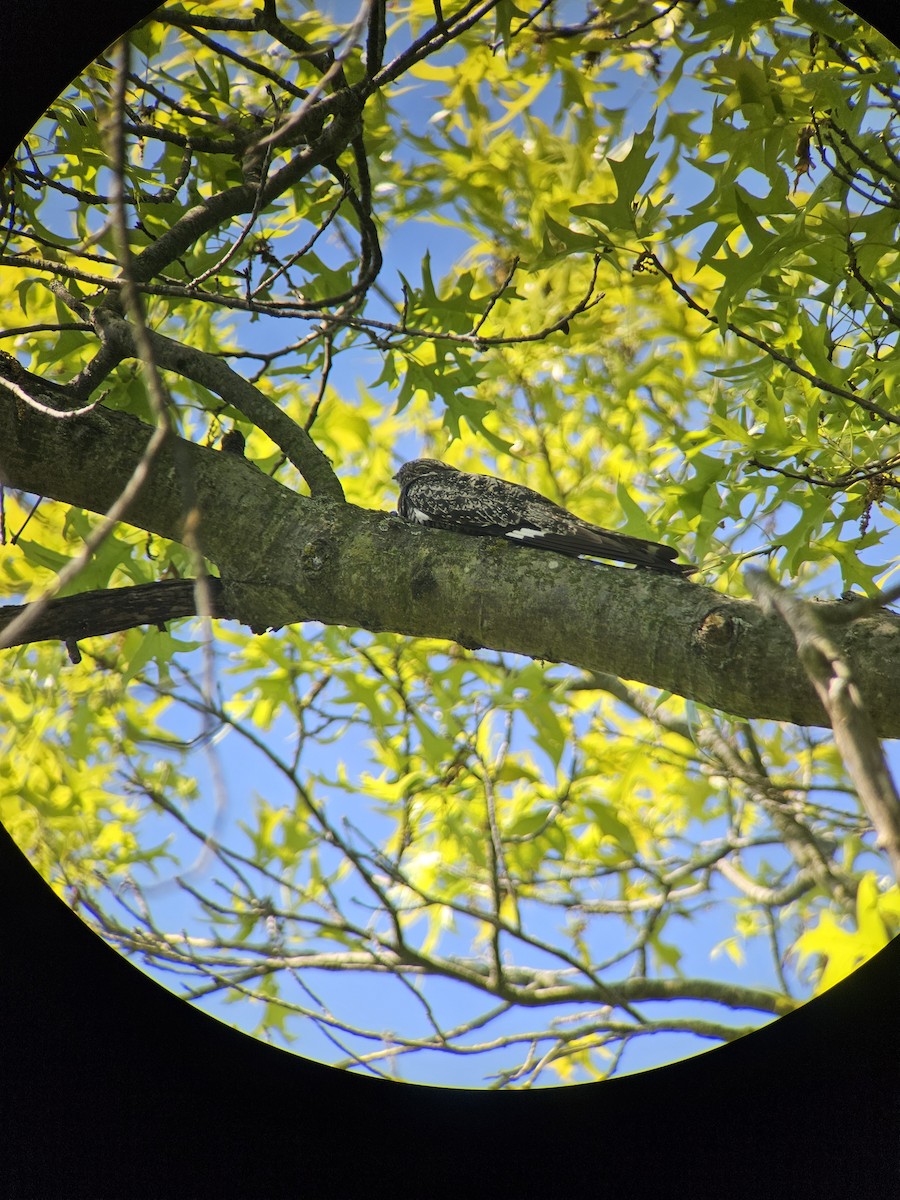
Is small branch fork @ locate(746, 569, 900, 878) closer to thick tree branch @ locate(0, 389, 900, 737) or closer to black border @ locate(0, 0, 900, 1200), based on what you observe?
thick tree branch @ locate(0, 389, 900, 737)

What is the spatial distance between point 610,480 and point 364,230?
0.69 m

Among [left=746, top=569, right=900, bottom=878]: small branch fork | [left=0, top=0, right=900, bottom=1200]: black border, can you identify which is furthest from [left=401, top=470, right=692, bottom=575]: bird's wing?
[left=0, top=0, right=900, bottom=1200]: black border

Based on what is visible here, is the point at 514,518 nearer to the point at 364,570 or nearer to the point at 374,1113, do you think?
the point at 364,570

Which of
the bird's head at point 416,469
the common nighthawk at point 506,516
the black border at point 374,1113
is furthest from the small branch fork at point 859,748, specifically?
the bird's head at point 416,469

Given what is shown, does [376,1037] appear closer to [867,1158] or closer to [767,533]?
[867,1158]

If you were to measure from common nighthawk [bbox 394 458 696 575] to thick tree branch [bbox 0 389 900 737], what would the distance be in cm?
13

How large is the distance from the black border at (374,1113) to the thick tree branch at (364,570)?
393mm

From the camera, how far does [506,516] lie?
1309 mm

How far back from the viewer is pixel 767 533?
1.13 metres

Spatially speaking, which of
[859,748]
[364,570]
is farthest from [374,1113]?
[859,748]

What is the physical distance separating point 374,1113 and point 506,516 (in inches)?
32.6

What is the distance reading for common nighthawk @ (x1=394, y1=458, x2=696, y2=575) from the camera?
3.74ft

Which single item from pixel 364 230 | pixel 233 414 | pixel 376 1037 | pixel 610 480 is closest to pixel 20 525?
pixel 233 414

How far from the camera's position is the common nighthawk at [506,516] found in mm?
1139
